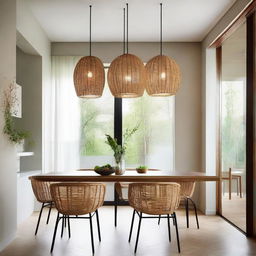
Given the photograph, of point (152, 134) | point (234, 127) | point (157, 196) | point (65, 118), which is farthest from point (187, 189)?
point (65, 118)

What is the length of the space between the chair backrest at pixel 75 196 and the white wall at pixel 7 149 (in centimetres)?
58

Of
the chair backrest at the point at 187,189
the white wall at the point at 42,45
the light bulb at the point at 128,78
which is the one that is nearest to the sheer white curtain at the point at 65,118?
the white wall at the point at 42,45

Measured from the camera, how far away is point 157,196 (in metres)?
3.74

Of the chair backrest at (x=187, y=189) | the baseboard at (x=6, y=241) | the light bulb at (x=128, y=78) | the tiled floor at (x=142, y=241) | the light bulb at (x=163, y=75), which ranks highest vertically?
the light bulb at (x=163, y=75)

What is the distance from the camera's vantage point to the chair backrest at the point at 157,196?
3725mm

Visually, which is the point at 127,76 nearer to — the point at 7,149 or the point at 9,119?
the point at 9,119

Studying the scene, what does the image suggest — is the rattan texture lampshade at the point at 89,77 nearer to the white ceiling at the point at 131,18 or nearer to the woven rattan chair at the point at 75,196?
the white ceiling at the point at 131,18

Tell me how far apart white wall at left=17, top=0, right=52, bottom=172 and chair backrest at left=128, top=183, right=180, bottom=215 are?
2.40 meters

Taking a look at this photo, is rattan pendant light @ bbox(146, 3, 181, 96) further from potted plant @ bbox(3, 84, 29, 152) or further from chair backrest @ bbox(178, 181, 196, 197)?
potted plant @ bbox(3, 84, 29, 152)

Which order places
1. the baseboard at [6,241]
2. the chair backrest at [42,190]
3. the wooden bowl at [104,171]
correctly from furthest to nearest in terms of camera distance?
the chair backrest at [42,190] < the wooden bowl at [104,171] < the baseboard at [6,241]

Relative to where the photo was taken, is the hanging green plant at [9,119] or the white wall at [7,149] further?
the hanging green plant at [9,119]

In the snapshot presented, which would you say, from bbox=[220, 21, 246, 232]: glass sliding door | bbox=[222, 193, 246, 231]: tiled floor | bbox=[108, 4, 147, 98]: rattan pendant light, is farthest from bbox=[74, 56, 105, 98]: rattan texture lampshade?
bbox=[222, 193, 246, 231]: tiled floor

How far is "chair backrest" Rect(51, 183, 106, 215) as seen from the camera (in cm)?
367

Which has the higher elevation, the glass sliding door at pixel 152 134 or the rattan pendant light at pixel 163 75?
the rattan pendant light at pixel 163 75
